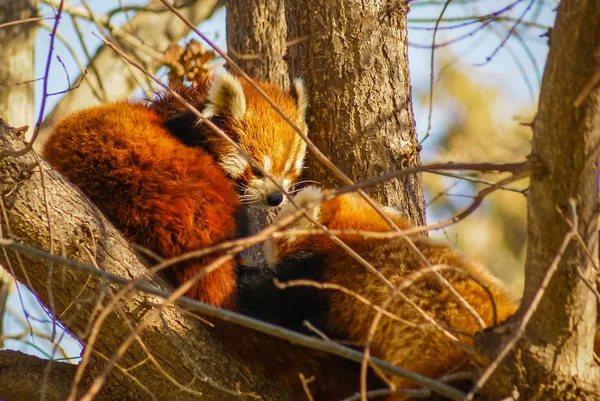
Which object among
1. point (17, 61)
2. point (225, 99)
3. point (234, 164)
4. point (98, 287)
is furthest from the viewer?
point (17, 61)

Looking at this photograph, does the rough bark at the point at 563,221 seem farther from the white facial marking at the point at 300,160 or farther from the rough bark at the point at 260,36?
the rough bark at the point at 260,36

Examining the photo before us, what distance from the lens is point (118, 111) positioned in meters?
3.05

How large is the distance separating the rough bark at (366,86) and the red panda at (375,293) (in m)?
0.24

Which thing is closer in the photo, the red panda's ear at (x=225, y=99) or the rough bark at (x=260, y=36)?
the red panda's ear at (x=225, y=99)

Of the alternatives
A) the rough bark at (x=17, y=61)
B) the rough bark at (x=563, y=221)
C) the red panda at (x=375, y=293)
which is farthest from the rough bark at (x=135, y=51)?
the rough bark at (x=563, y=221)

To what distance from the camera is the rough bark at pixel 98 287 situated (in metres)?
2.33

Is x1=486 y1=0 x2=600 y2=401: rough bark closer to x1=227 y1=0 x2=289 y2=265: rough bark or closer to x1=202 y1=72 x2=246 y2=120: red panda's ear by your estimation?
x1=202 y1=72 x2=246 y2=120: red panda's ear

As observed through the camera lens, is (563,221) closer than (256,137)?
Yes

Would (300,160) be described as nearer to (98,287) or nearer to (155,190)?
(155,190)

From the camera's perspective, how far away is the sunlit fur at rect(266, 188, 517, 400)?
2229 mm

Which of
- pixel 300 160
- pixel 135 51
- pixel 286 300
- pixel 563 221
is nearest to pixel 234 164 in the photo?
pixel 300 160

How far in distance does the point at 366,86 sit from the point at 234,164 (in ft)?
2.29

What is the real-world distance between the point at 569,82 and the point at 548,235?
15.2 inches

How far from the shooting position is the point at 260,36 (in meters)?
4.30
